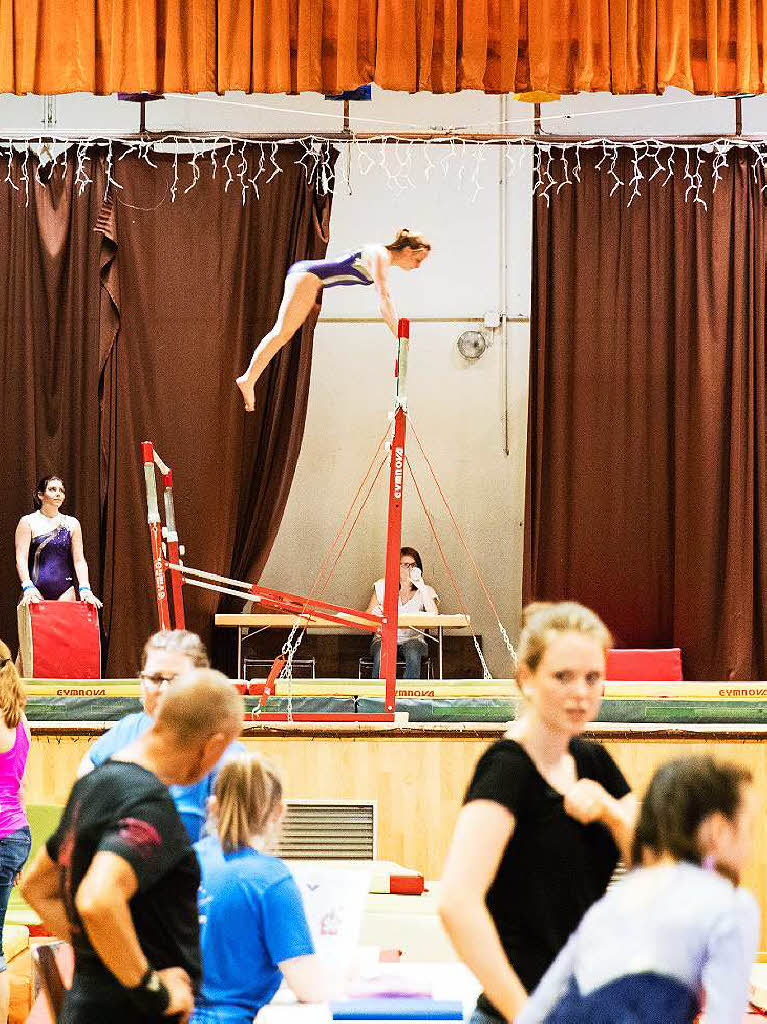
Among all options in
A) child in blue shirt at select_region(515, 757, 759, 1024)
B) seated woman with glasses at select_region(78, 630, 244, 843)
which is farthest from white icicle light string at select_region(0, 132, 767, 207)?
child in blue shirt at select_region(515, 757, 759, 1024)

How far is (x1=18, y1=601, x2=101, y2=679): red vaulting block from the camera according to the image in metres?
7.96

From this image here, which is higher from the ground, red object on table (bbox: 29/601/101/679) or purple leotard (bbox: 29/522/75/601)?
purple leotard (bbox: 29/522/75/601)

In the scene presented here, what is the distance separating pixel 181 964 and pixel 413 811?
10.3 ft

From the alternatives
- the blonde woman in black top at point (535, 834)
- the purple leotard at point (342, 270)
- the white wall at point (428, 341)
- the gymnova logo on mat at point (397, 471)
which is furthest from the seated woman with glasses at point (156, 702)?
the white wall at point (428, 341)

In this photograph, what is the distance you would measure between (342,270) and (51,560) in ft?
10.9

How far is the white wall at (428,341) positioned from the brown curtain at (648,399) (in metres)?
0.55

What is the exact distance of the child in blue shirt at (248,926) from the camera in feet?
8.04

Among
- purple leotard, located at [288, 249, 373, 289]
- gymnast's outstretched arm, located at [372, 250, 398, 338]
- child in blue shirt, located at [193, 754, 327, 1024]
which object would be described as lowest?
child in blue shirt, located at [193, 754, 327, 1024]

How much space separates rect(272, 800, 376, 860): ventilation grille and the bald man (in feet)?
9.52

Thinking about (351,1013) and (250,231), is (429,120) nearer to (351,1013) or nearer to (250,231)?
(250,231)

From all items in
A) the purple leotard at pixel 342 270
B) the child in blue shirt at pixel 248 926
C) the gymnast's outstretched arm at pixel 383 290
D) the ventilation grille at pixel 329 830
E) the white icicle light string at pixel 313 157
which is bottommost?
the ventilation grille at pixel 329 830

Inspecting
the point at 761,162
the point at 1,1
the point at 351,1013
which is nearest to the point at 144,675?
the point at 351,1013

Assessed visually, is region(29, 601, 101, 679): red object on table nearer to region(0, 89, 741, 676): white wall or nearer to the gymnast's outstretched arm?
region(0, 89, 741, 676): white wall

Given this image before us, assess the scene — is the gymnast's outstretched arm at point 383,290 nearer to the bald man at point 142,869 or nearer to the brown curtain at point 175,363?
the bald man at point 142,869
